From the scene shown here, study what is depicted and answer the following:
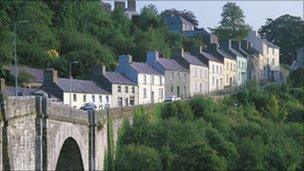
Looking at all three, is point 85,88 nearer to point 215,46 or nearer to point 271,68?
point 215,46

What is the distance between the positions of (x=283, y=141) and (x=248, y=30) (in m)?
59.9

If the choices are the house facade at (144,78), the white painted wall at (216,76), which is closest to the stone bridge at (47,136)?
the house facade at (144,78)

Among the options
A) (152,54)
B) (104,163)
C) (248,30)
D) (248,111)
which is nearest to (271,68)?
(248,30)

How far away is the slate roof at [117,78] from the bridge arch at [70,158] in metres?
33.7

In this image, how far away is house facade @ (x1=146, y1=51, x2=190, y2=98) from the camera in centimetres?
7581

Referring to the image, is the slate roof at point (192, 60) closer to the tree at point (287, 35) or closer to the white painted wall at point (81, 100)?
the white painted wall at point (81, 100)

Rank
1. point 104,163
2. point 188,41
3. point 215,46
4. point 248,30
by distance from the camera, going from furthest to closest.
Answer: point 248,30 → point 188,41 → point 215,46 → point 104,163

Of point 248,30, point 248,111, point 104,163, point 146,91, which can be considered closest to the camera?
point 104,163

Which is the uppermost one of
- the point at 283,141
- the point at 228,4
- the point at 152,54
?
the point at 228,4

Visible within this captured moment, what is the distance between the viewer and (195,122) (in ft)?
164

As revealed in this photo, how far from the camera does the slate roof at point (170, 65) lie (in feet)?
251

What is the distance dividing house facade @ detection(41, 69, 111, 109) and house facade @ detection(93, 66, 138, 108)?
71cm

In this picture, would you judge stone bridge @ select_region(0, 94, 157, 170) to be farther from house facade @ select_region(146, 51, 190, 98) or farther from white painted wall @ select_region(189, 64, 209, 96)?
white painted wall @ select_region(189, 64, 209, 96)

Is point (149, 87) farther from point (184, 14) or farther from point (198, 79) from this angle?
point (184, 14)
